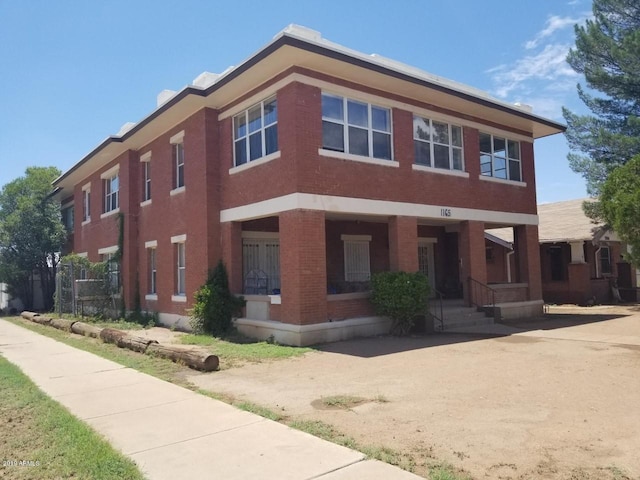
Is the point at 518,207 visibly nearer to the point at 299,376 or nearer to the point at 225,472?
the point at 299,376

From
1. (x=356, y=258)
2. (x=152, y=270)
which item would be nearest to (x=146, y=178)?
(x=152, y=270)

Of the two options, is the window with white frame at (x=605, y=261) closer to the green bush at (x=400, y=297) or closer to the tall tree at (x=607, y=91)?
the tall tree at (x=607, y=91)

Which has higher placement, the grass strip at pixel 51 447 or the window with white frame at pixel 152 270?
the window with white frame at pixel 152 270

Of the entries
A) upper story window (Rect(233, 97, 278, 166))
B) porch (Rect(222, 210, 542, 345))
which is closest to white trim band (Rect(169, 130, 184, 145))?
upper story window (Rect(233, 97, 278, 166))

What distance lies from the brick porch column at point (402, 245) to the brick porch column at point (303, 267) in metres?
2.78

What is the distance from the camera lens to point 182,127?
17344 mm

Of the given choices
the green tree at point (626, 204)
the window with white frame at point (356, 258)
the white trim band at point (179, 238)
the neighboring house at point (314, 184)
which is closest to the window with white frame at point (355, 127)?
the neighboring house at point (314, 184)

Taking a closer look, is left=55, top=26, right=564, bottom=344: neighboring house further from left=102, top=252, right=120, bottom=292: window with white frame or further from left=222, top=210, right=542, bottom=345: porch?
left=102, top=252, right=120, bottom=292: window with white frame

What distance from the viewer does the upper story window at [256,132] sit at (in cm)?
1397

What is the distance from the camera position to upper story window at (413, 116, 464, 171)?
16062mm

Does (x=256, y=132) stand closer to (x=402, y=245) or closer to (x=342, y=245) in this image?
(x=402, y=245)

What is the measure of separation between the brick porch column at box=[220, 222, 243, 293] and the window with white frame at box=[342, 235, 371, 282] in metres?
4.65

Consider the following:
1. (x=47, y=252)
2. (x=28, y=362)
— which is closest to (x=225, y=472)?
(x=28, y=362)

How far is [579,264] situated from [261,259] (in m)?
16.0
